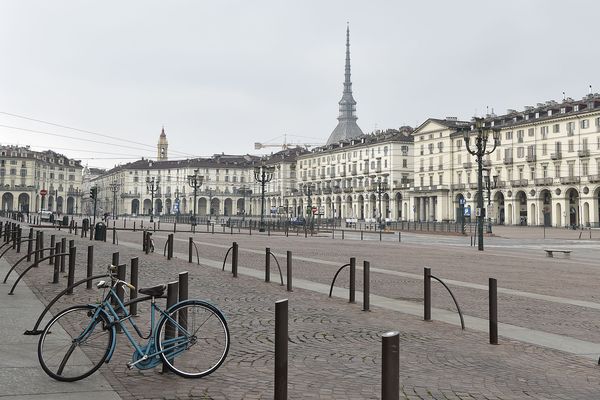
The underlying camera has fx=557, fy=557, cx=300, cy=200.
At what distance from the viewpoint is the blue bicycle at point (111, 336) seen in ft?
18.1

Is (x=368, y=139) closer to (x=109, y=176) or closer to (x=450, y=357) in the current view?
(x=109, y=176)

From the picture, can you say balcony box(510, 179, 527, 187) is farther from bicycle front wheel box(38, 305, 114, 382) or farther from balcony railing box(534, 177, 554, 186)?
bicycle front wheel box(38, 305, 114, 382)

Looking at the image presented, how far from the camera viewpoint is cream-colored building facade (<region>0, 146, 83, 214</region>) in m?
152

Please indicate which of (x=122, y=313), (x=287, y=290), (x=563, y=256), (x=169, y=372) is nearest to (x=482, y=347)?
(x=169, y=372)

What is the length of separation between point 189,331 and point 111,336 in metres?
0.77

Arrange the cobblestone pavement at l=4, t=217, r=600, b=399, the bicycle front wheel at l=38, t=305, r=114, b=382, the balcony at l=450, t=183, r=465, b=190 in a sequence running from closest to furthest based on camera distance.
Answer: the bicycle front wheel at l=38, t=305, r=114, b=382, the cobblestone pavement at l=4, t=217, r=600, b=399, the balcony at l=450, t=183, r=465, b=190

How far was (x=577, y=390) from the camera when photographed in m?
5.77

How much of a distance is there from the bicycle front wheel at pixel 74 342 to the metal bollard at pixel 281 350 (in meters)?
1.94

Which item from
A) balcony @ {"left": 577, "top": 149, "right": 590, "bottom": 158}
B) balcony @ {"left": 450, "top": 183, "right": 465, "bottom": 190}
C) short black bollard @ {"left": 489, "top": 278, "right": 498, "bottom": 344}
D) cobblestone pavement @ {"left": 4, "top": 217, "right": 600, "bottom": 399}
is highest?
balcony @ {"left": 577, "top": 149, "right": 590, "bottom": 158}

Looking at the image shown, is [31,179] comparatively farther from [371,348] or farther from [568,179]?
[371,348]

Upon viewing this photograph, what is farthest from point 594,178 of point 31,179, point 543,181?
point 31,179

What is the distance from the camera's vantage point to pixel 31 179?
512ft

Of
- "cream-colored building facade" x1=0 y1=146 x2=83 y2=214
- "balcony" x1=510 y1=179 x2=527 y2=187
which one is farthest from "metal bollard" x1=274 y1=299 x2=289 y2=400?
"cream-colored building facade" x1=0 y1=146 x2=83 y2=214

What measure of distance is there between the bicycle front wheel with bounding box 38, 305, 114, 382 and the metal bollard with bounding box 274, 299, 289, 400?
1.94 meters
